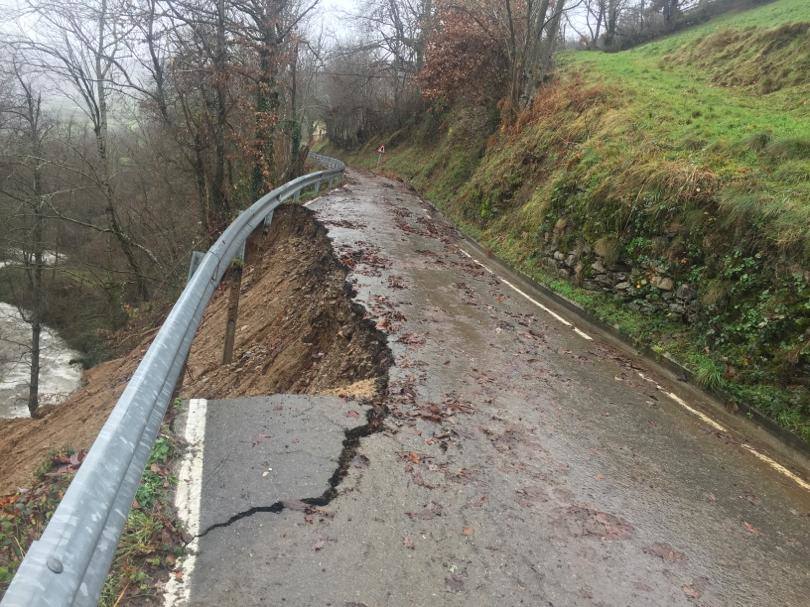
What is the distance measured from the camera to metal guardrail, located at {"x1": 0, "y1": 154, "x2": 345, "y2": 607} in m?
1.51

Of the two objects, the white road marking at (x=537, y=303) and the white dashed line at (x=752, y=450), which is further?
the white road marking at (x=537, y=303)

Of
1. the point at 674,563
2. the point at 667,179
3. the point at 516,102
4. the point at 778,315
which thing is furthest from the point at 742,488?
the point at 516,102

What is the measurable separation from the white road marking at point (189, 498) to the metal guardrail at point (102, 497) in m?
0.64

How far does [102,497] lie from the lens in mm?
1934

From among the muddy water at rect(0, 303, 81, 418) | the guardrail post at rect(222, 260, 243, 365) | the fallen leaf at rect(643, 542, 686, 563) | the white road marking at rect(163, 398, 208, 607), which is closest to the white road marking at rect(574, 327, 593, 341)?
the fallen leaf at rect(643, 542, 686, 563)

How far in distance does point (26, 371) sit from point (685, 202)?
81.7 ft

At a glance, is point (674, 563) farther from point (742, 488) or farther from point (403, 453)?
point (403, 453)

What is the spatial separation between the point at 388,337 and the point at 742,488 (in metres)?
4.03

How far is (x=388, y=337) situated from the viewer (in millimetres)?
6500

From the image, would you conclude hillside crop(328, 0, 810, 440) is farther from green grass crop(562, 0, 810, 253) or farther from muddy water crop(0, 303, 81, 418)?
muddy water crop(0, 303, 81, 418)

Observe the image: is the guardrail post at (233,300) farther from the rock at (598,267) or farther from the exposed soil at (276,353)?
the rock at (598,267)

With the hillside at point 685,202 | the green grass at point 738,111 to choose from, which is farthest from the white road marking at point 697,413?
the green grass at point 738,111

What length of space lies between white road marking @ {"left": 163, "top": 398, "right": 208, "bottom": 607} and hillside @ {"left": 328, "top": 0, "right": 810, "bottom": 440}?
630cm

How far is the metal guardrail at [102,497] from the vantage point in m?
1.51
